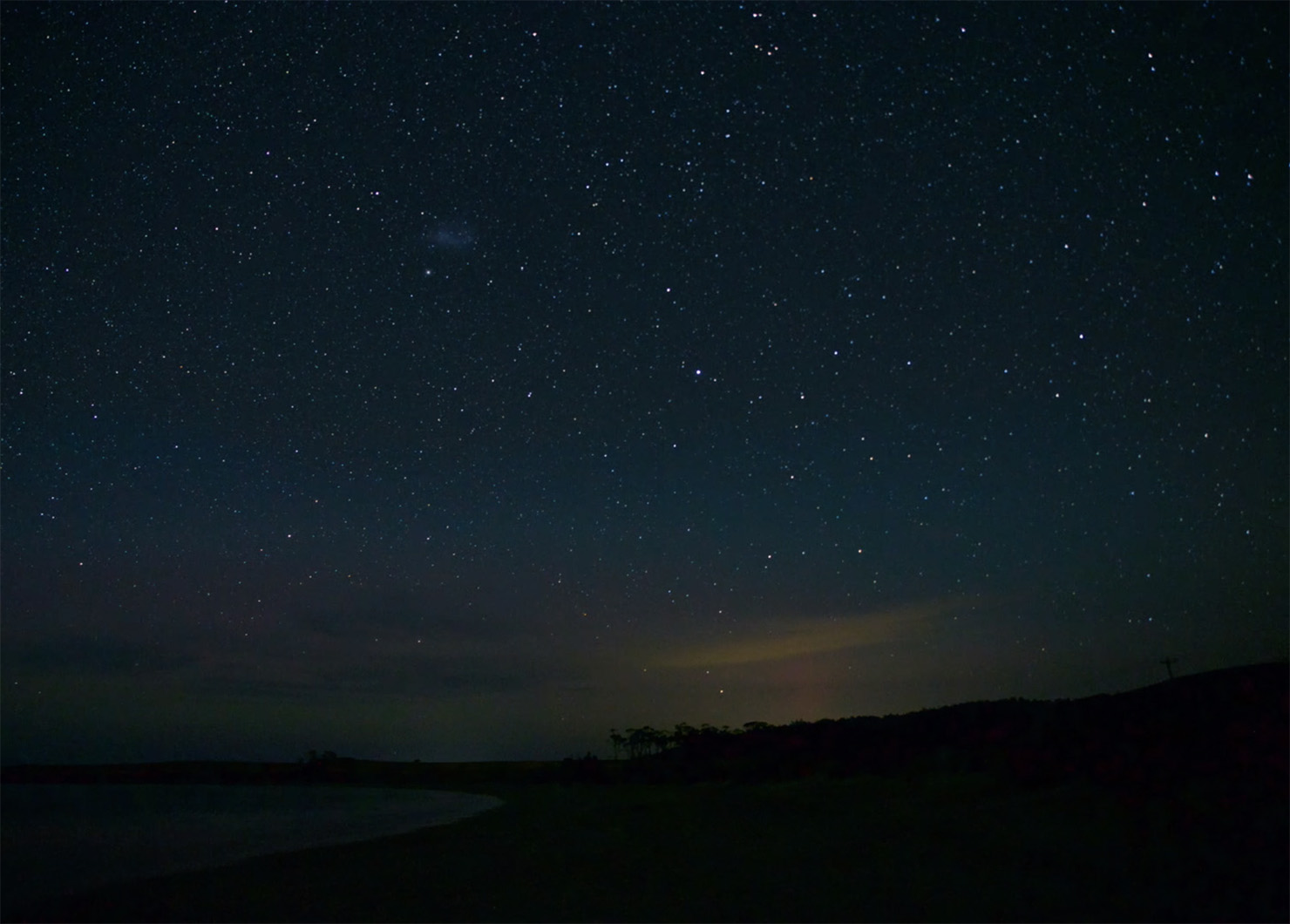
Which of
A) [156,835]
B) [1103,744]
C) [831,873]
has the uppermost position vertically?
[1103,744]

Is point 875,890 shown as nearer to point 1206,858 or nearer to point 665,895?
point 665,895

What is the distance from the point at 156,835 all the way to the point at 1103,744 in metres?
26.0

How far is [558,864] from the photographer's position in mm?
12430

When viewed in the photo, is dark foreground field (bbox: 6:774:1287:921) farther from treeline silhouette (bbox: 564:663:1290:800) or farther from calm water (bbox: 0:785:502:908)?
calm water (bbox: 0:785:502:908)

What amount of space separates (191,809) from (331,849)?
29779 mm

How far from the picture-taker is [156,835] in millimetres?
24844

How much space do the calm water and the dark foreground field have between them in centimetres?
232

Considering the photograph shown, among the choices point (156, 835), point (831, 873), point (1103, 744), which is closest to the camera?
point (831, 873)

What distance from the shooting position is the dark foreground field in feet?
25.1

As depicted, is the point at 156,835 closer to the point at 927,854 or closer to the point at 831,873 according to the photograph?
the point at 831,873

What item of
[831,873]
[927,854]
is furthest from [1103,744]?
[831,873]

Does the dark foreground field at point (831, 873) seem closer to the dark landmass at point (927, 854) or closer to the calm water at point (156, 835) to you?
the dark landmass at point (927, 854)

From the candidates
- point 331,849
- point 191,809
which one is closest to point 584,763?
point 191,809

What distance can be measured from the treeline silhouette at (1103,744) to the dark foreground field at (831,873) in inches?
27.3
